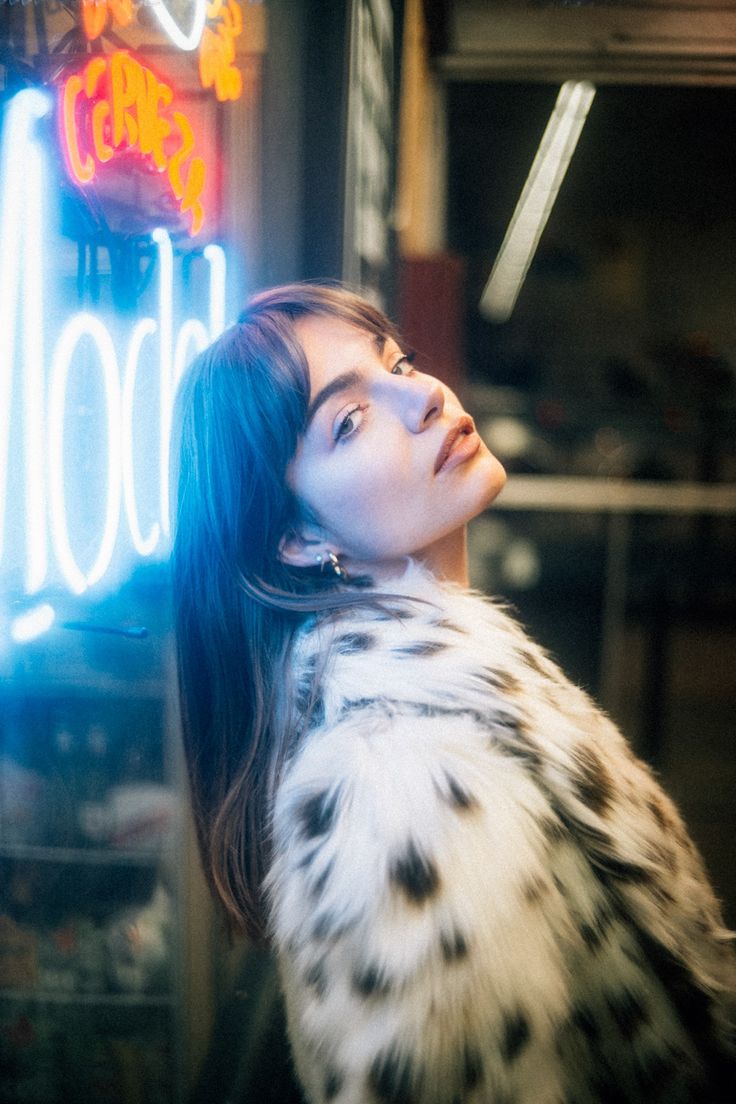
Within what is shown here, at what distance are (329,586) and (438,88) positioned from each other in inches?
131

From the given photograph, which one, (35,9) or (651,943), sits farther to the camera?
(35,9)

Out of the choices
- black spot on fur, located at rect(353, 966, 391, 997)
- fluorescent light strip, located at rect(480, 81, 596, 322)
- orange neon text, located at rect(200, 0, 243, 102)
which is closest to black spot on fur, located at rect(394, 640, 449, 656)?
black spot on fur, located at rect(353, 966, 391, 997)

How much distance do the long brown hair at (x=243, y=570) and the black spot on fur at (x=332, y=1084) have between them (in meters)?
0.34

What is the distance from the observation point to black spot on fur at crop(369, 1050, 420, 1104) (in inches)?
36.7

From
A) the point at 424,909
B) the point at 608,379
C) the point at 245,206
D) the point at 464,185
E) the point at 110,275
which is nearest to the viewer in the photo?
the point at 424,909

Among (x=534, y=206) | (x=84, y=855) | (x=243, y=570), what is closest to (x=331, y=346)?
(x=243, y=570)

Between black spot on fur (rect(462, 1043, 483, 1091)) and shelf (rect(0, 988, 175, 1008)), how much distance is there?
1.05 m

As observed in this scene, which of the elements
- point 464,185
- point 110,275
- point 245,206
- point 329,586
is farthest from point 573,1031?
point 464,185

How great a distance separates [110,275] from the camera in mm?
1458

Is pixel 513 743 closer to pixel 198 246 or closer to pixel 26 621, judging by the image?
pixel 26 621

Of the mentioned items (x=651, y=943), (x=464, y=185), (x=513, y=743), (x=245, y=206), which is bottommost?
(x=651, y=943)

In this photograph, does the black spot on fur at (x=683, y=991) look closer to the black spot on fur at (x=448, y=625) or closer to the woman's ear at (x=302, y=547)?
the black spot on fur at (x=448, y=625)

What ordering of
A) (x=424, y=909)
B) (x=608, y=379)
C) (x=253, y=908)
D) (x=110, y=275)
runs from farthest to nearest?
(x=608, y=379), (x=110, y=275), (x=253, y=908), (x=424, y=909)

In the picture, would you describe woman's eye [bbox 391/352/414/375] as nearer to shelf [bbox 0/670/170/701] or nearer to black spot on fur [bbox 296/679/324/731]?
black spot on fur [bbox 296/679/324/731]
